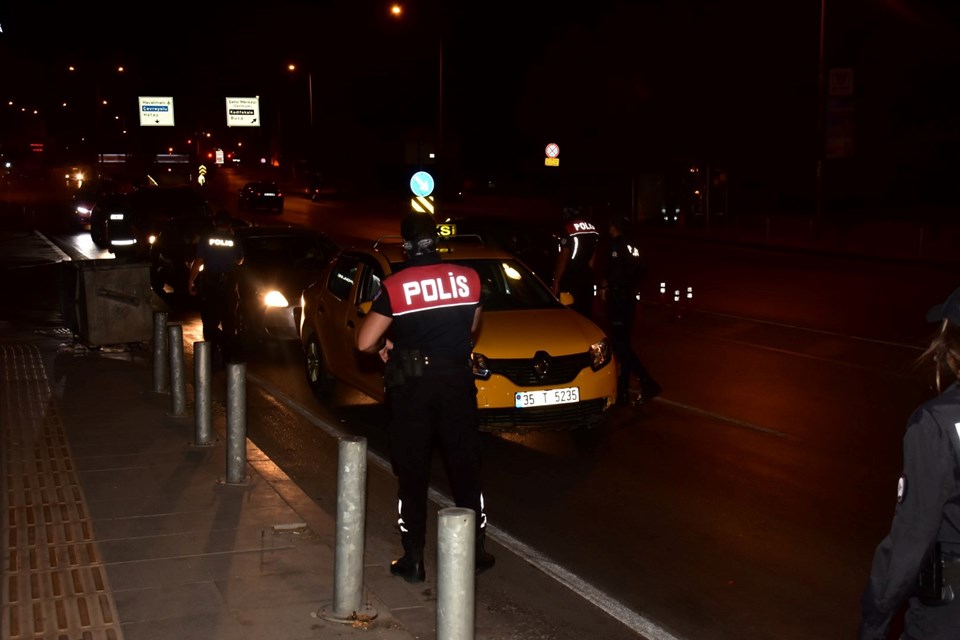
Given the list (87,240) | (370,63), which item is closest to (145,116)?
(370,63)

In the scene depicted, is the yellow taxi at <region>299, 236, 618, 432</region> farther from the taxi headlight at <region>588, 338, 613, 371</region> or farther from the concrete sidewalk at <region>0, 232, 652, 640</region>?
the concrete sidewalk at <region>0, 232, 652, 640</region>

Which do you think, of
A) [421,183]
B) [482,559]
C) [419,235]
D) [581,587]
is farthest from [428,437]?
[421,183]

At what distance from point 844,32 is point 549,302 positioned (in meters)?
31.7

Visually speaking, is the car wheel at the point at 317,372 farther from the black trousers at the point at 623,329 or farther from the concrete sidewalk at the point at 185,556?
the black trousers at the point at 623,329

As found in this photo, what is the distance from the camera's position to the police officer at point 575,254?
471 inches

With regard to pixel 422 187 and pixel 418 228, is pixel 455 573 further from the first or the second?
pixel 422 187

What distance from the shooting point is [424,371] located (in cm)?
592

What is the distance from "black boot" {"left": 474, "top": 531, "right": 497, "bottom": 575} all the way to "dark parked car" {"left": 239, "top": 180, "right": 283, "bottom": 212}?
4387 centimetres

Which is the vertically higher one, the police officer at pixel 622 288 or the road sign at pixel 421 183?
the road sign at pixel 421 183

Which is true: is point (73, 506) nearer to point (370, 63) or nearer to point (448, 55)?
point (448, 55)

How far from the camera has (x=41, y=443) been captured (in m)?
9.13

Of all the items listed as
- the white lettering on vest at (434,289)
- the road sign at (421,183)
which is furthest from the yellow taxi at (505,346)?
the road sign at (421,183)

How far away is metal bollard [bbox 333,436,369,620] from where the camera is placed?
552 centimetres

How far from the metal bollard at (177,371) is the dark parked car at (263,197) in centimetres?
3956
